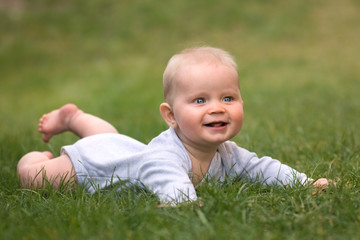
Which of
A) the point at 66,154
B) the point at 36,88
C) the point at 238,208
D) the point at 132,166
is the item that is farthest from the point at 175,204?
the point at 36,88

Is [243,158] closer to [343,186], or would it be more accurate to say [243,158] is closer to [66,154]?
[343,186]

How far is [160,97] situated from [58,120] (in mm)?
3451

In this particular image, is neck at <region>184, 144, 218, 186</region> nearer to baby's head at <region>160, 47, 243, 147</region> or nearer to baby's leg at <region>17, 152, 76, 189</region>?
baby's head at <region>160, 47, 243, 147</region>

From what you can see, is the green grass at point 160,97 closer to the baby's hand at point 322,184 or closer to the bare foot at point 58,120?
the baby's hand at point 322,184

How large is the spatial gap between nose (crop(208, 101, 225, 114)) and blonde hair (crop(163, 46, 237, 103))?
200 mm

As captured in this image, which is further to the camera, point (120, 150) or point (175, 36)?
point (175, 36)

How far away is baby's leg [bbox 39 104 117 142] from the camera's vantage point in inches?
121

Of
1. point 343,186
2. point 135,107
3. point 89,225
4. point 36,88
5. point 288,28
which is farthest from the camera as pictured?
point 288,28

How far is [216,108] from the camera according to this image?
2.21 meters

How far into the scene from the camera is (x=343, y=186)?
7.23 ft

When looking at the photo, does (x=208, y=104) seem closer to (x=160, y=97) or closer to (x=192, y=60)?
(x=192, y=60)

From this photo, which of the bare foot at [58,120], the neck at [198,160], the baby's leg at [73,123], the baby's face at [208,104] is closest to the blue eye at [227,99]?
the baby's face at [208,104]

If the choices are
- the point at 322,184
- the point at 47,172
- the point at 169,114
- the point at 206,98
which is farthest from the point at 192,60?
the point at 47,172

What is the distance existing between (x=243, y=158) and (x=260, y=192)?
0.77 feet
